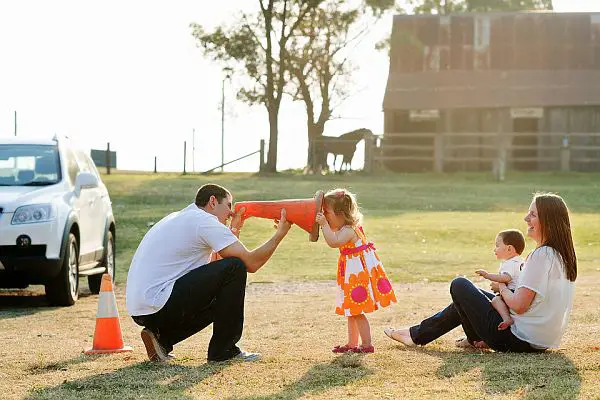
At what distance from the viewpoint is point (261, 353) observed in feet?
32.7

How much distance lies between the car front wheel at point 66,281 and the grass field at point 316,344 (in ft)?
0.60

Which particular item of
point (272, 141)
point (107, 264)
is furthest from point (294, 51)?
point (107, 264)

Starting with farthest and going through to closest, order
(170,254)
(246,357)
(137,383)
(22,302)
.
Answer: (22,302)
(246,357)
(170,254)
(137,383)

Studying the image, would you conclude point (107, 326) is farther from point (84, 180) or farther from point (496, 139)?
point (496, 139)

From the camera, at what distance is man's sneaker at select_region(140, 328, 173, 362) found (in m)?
9.30

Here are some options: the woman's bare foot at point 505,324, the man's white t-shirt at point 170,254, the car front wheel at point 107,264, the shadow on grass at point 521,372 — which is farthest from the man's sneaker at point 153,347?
the car front wheel at point 107,264

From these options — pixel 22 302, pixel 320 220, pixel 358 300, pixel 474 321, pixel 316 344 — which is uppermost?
pixel 320 220

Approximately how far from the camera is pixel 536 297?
9.18 meters

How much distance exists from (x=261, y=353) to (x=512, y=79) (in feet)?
141

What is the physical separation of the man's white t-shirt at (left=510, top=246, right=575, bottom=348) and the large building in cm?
3700

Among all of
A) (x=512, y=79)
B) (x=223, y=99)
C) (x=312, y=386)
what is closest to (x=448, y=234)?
(x=312, y=386)

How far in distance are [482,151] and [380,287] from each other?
39972mm

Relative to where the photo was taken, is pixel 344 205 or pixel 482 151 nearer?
pixel 344 205

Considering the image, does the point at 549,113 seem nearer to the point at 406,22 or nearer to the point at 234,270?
the point at 406,22
